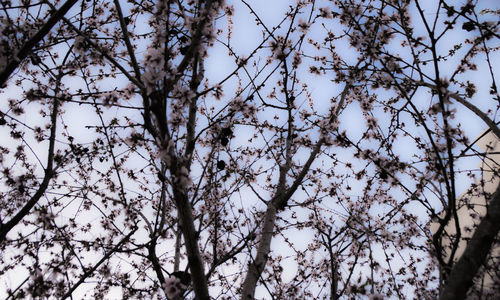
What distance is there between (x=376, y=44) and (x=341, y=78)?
771 mm

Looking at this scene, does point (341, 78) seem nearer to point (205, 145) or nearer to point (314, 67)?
point (314, 67)

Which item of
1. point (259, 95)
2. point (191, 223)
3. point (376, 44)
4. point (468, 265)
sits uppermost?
point (376, 44)

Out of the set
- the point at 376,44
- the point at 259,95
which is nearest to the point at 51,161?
the point at 259,95

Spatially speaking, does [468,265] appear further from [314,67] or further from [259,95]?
[314,67]

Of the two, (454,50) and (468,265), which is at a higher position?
(454,50)

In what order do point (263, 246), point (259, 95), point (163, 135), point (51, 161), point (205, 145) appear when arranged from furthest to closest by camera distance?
point (205, 145) → point (51, 161) → point (259, 95) → point (263, 246) → point (163, 135)

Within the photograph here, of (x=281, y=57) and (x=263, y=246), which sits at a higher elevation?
(x=281, y=57)

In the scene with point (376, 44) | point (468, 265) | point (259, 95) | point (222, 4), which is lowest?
point (468, 265)

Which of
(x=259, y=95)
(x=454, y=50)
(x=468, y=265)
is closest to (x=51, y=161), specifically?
(x=259, y=95)

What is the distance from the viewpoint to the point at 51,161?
19.3ft

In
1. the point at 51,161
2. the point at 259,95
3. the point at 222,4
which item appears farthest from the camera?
the point at 51,161

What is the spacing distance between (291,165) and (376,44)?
234cm

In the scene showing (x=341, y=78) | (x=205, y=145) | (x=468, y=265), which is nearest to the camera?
(x=468, y=265)

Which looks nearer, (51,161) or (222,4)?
(222,4)
